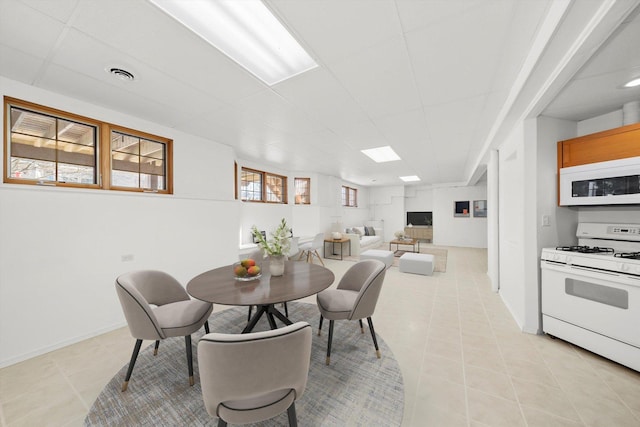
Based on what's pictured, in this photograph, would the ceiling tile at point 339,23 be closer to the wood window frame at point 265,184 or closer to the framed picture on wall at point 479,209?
the wood window frame at point 265,184

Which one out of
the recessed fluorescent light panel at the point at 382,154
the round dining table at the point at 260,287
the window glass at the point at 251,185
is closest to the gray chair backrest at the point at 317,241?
the window glass at the point at 251,185

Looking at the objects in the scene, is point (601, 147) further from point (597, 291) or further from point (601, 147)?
point (597, 291)

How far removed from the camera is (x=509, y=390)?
5.54ft

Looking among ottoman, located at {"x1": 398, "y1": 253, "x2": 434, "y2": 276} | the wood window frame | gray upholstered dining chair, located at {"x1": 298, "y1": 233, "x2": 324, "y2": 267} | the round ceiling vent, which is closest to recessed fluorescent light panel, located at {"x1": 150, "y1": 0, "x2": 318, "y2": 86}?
the round ceiling vent

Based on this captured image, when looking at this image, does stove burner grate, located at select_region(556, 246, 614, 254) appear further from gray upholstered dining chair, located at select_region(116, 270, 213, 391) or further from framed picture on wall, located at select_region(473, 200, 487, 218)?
framed picture on wall, located at select_region(473, 200, 487, 218)

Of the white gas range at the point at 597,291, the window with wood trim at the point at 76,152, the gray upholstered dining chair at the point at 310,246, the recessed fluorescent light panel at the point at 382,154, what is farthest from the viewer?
the gray upholstered dining chair at the point at 310,246

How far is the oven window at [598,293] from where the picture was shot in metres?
1.85

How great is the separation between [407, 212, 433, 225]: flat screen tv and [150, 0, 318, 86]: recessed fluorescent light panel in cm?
933

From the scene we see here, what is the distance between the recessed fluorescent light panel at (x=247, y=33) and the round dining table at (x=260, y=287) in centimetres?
189

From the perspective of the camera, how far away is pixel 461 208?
8.58 meters

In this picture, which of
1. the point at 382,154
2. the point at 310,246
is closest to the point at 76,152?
the point at 310,246

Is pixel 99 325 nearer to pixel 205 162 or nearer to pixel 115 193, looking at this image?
pixel 115 193

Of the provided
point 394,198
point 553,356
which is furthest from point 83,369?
point 394,198

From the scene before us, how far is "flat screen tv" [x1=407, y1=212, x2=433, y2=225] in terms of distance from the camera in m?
9.71
